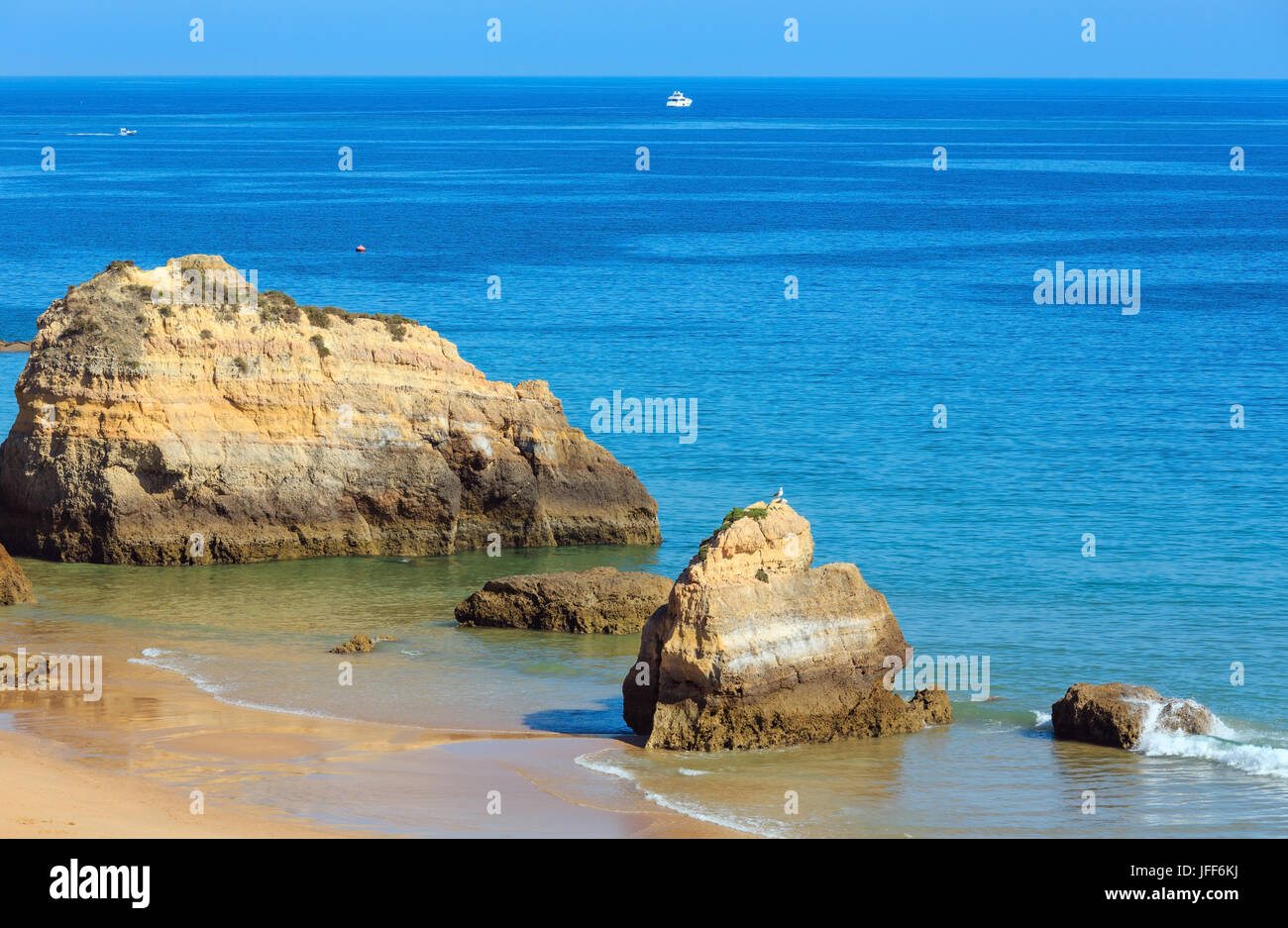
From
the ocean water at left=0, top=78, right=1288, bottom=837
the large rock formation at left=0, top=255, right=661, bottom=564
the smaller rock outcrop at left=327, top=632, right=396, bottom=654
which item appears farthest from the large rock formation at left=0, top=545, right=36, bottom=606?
the smaller rock outcrop at left=327, top=632, right=396, bottom=654

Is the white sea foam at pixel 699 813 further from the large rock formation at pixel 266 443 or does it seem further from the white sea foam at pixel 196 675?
the large rock formation at pixel 266 443

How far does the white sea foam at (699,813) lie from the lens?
1869 cm

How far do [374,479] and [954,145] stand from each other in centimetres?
17357

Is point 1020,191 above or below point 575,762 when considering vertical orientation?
above

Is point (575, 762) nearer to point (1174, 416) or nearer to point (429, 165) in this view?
point (1174, 416)

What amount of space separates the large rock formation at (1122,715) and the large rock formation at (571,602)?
308 inches

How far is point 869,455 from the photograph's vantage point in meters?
45.5

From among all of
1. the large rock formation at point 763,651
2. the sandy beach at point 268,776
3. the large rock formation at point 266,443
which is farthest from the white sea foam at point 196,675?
the large rock formation at point 266,443

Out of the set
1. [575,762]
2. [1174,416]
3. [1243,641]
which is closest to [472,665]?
[575,762]

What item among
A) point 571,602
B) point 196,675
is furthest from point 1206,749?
point 196,675

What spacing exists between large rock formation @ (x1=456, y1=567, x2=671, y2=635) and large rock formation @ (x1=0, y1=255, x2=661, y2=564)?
5.84 m

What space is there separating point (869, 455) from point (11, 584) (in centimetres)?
2379

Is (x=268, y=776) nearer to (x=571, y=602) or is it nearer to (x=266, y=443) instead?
(x=571, y=602)

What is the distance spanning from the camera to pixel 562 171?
158 meters
